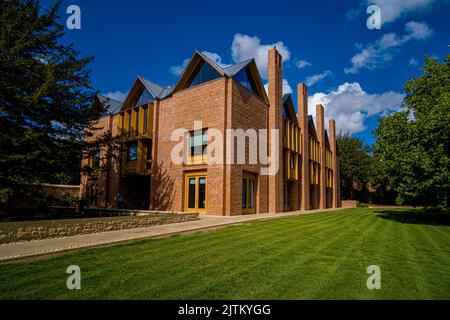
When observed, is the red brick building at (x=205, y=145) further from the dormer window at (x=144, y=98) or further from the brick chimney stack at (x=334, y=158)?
the brick chimney stack at (x=334, y=158)

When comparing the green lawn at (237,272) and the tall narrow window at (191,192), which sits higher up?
the tall narrow window at (191,192)

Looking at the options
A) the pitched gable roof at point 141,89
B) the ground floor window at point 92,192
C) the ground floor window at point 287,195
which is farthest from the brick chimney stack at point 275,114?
the ground floor window at point 92,192

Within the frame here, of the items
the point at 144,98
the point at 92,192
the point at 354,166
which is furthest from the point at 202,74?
the point at 354,166

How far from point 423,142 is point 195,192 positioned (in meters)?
13.5

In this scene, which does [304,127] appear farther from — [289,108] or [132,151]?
[132,151]

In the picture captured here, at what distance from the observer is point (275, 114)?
68.1 ft

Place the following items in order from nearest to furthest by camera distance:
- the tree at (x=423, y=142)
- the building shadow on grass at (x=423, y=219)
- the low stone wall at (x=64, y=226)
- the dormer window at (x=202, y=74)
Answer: the low stone wall at (x=64, y=226), the tree at (x=423, y=142), the building shadow on grass at (x=423, y=219), the dormer window at (x=202, y=74)

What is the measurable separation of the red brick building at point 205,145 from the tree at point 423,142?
26.1 ft

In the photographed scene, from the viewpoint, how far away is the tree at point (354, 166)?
155ft

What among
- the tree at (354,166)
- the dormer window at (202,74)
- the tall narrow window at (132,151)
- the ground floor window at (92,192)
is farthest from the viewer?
the tree at (354,166)

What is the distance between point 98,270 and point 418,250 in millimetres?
8187

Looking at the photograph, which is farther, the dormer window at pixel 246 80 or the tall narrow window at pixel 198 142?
the dormer window at pixel 246 80

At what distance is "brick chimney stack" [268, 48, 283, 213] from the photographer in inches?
795
